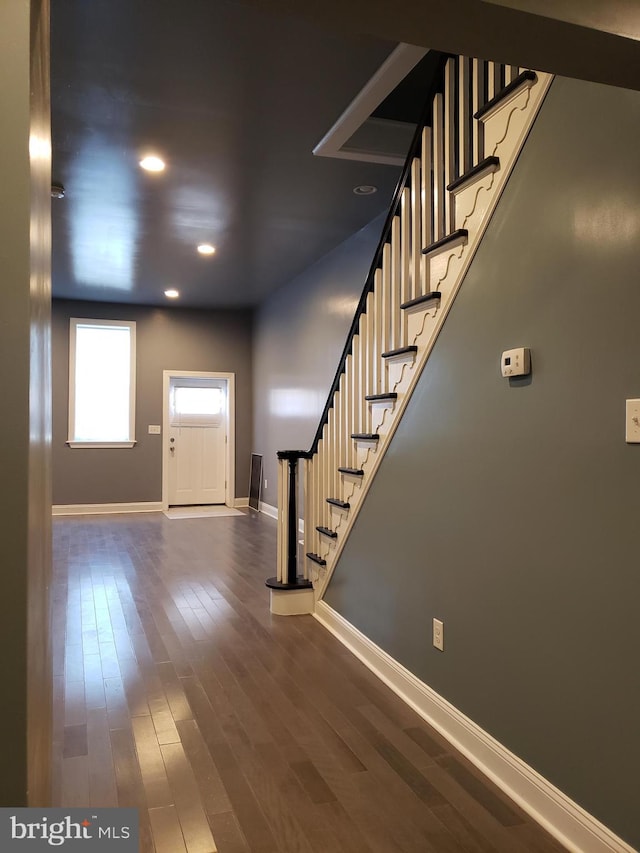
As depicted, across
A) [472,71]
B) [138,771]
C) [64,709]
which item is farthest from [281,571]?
[472,71]

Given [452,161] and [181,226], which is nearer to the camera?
[452,161]

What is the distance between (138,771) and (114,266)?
5.66 m

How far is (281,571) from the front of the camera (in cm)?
420

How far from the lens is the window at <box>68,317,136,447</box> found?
860 centimetres

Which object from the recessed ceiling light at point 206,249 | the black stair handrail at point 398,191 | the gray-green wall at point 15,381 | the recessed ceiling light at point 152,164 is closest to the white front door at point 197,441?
the recessed ceiling light at point 206,249

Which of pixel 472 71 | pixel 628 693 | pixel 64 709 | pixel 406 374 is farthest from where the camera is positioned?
pixel 406 374

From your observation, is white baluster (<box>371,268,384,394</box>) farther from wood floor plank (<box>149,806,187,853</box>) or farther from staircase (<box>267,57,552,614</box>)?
wood floor plank (<box>149,806,187,853</box>)

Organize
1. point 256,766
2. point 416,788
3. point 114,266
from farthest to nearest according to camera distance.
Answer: point 114,266 < point 256,766 < point 416,788

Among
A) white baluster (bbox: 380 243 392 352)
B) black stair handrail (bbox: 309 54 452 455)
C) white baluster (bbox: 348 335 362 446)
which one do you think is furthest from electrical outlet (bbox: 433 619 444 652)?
black stair handrail (bbox: 309 54 452 455)

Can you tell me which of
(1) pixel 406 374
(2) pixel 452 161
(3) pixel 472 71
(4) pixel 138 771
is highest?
(3) pixel 472 71

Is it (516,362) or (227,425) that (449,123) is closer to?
(516,362)

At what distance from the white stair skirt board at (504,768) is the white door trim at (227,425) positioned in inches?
247

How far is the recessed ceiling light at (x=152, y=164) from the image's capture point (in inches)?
161

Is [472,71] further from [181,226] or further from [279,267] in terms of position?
[279,267]
